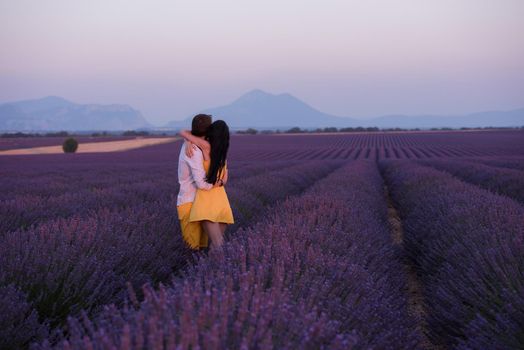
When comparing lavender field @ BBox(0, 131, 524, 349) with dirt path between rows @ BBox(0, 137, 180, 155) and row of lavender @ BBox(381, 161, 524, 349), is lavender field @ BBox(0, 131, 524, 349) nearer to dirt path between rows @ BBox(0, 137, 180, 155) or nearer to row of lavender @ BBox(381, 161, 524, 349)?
row of lavender @ BBox(381, 161, 524, 349)

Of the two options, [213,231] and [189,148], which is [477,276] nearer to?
[213,231]

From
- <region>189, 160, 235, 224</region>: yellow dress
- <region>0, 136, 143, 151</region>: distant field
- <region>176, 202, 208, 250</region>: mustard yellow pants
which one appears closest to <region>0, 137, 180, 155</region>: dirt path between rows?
<region>0, 136, 143, 151</region>: distant field

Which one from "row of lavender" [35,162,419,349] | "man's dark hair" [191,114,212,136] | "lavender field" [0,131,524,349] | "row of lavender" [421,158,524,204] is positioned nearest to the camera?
"row of lavender" [35,162,419,349]

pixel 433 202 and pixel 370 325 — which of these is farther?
pixel 433 202

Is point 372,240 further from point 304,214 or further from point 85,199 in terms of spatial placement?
point 85,199

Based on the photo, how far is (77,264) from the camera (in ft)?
10.2

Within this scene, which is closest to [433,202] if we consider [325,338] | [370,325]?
[370,325]

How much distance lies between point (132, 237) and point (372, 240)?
1.76 meters

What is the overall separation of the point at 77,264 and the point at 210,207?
1.02m

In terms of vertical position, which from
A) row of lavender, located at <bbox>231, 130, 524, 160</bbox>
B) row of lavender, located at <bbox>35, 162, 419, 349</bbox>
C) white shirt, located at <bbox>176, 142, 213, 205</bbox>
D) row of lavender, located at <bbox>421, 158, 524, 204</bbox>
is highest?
white shirt, located at <bbox>176, 142, 213, 205</bbox>

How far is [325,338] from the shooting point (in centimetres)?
160

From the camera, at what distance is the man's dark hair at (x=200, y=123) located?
3.61 meters

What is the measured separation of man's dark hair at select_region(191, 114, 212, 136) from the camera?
3.61 metres

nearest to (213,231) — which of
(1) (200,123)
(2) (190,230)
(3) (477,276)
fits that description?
(2) (190,230)
